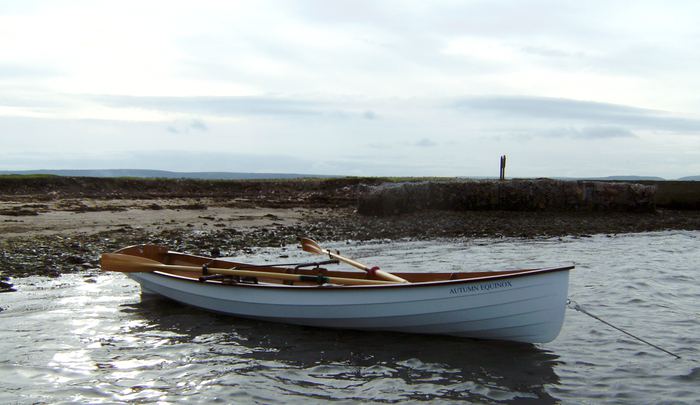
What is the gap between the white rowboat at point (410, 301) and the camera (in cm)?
793

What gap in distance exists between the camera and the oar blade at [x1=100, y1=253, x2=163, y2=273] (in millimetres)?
10852

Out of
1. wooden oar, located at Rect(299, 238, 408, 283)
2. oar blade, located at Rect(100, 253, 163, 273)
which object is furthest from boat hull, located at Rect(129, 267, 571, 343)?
oar blade, located at Rect(100, 253, 163, 273)

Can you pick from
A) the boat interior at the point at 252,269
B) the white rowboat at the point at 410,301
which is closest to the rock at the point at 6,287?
the boat interior at the point at 252,269

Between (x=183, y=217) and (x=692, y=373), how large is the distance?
1699cm

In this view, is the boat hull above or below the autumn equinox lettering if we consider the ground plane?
below

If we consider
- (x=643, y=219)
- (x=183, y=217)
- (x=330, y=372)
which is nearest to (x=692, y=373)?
(x=330, y=372)

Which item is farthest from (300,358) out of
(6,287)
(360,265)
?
(6,287)

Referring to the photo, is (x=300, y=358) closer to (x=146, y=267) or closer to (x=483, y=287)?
(x=483, y=287)

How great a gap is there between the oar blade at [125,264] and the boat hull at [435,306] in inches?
80.2

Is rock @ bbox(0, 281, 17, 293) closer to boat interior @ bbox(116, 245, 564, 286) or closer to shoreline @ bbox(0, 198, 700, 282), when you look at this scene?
shoreline @ bbox(0, 198, 700, 282)

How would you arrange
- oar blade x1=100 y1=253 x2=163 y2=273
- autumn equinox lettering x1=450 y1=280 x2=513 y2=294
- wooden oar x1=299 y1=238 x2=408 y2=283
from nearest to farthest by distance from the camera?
autumn equinox lettering x1=450 y1=280 x2=513 y2=294 < wooden oar x1=299 y1=238 x2=408 y2=283 < oar blade x1=100 y1=253 x2=163 y2=273

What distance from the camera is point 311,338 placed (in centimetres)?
909

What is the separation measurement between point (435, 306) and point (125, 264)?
5.81 m

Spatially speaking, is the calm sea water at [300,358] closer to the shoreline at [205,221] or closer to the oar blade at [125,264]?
the oar blade at [125,264]
